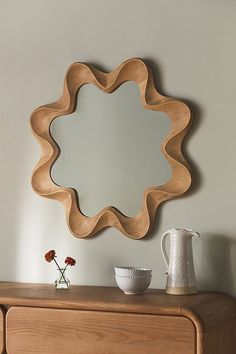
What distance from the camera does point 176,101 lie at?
2.93 metres

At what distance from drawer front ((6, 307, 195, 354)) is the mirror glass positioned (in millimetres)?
574

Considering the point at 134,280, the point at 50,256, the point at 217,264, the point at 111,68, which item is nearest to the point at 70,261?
the point at 50,256

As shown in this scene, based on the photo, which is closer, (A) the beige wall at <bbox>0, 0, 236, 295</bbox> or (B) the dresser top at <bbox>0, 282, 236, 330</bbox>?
(B) the dresser top at <bbox>0, 282, 236, 330</bbox>

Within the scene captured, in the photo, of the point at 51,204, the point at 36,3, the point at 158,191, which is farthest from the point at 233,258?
the point at 36,3

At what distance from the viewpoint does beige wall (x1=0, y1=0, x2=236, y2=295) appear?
289cm

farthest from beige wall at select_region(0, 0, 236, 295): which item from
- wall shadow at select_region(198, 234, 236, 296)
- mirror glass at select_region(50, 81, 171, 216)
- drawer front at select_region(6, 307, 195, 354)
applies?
drawer front at select_region(6, 307, 195, 354)

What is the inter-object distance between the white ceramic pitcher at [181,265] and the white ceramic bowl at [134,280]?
0.09 m

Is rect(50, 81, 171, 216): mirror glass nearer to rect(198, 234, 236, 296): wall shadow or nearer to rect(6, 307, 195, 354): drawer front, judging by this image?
rect(198, 234, 236, 296): wall shadow

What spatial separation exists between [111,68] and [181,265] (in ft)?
2.96

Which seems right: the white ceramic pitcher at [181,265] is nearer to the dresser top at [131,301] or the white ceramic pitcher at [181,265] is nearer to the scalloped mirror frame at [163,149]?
the dresser top at [131,301]

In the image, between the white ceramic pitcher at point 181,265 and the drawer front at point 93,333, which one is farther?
the white ceramic pitcher at point 181,265

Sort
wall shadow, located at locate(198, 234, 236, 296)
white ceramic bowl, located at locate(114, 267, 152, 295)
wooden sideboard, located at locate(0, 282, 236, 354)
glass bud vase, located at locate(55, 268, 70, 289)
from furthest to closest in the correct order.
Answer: glass bud vase, located at locate(55, 268, 70, 289), wall shadow, located at locate(198, 234, 236, 296), white ceramic bowl, located at locate(114, 267, 152, 295), wooden sideboard, located at locate(0, 282, 236, 354)

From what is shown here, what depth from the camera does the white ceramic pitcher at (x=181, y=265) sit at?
8.97 feet

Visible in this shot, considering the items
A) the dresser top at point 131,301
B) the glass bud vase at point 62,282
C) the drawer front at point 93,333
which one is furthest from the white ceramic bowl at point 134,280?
the glass bud vase at point 62,282
